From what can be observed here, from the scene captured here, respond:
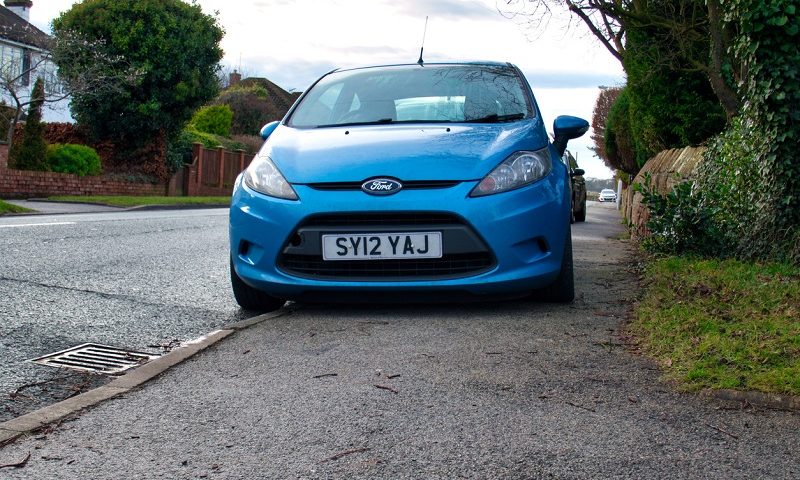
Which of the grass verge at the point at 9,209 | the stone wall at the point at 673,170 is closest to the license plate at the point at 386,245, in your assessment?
the stone wall at the point at 673,170

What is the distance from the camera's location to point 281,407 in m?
3.44

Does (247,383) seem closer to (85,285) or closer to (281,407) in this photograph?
(281,407)

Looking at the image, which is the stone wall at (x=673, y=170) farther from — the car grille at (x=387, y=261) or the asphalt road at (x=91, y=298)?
the asphalt road at (x=91, y=298)

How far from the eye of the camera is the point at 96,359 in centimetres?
438

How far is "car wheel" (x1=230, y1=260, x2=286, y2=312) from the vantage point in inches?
221

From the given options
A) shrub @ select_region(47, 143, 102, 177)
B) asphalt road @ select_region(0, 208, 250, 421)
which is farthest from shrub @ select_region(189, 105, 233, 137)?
asphalt road @ select_region(0, 208, 250, 421)

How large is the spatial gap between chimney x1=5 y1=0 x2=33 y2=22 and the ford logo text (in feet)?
154

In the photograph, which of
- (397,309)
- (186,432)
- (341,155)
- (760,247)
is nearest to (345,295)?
(397,309)

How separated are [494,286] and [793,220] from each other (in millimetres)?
2887

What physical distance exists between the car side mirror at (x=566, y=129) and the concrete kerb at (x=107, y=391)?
2.48 metres

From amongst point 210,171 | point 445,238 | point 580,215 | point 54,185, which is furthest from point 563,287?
point 210,171

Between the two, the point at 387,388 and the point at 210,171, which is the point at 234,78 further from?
the point at 387,388

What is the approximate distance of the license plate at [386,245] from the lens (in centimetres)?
503

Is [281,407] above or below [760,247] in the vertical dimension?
below
